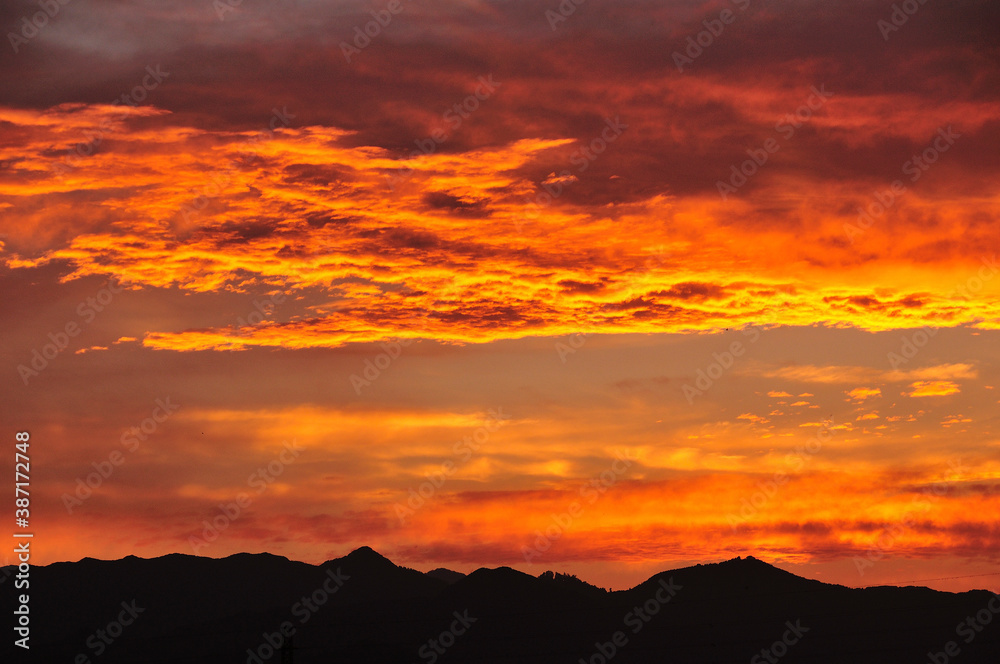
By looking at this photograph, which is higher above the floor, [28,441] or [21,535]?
[28,441]

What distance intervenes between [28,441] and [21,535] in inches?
204

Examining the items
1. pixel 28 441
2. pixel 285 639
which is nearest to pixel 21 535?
pixel 28 441

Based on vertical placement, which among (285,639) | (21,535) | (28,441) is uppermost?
(28,441)

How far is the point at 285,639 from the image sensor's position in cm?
4684

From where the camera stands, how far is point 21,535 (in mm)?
54250

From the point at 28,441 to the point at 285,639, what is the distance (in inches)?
786

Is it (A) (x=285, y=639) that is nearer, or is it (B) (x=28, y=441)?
(A) (x=285, y=639)

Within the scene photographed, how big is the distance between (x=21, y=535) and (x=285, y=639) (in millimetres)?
16937

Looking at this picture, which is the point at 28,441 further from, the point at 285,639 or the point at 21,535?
the point at 285,639

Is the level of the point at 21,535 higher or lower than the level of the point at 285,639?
higher

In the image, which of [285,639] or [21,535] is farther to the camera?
[21,535]
